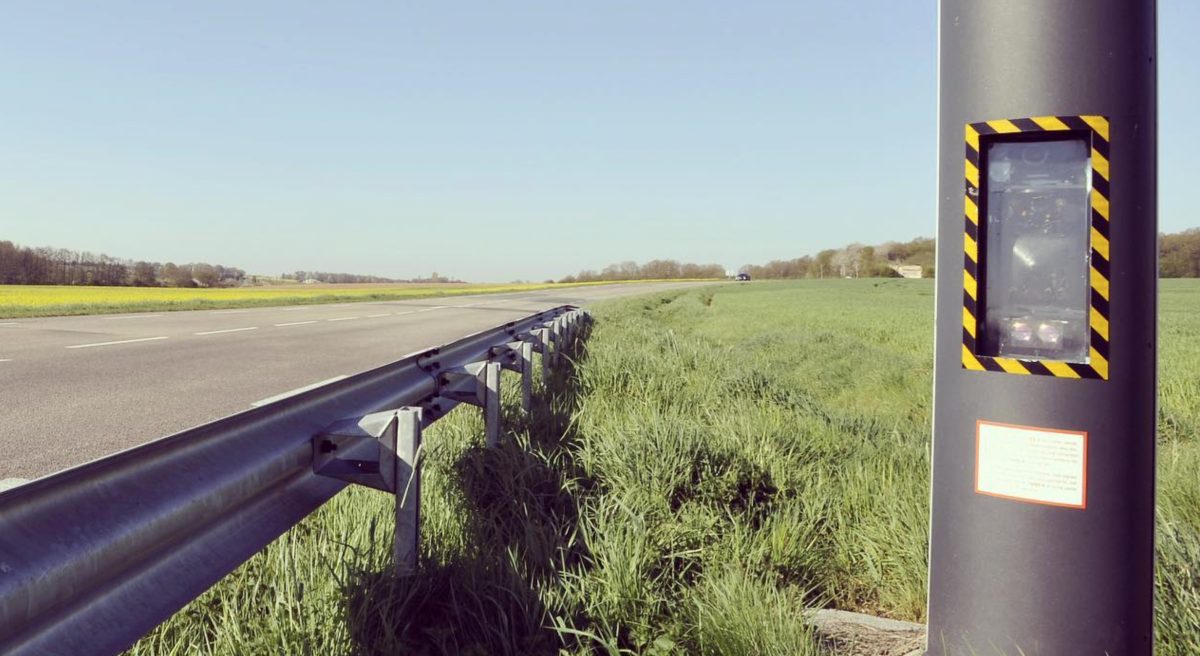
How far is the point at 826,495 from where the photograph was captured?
314 centimetres

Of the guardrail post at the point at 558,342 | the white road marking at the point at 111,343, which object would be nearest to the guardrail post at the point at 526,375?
the guardrail post at the point at 558,342

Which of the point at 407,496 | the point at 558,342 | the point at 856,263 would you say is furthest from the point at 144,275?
the point at 856,263

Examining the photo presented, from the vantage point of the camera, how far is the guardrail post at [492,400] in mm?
3686

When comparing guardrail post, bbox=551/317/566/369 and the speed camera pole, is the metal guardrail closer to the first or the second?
the speed camera pole

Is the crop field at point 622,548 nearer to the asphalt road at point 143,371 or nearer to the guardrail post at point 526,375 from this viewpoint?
the guardrail post at point 526,375

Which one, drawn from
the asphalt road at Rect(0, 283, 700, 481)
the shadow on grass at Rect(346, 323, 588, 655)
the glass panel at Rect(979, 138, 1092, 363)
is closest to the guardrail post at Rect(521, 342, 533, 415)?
the shadow on grass at Rect(346, 323, 588, 655)

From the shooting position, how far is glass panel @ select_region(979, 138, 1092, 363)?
5.73 feet

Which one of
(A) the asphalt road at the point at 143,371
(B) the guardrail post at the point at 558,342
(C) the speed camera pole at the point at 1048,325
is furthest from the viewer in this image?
(B) the guardrail post at the point at 558,342

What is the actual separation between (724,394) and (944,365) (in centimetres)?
349

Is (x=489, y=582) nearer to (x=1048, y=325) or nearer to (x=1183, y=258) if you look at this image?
(x=1048, y=325)

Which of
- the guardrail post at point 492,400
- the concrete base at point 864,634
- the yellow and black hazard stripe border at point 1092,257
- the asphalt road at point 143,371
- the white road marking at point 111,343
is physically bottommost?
the concrete base at point 864,634

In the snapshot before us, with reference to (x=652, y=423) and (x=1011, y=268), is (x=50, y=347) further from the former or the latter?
(x=1011, y=268)

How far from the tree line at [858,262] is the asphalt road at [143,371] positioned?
100119mm

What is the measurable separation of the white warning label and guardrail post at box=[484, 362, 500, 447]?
239cm
